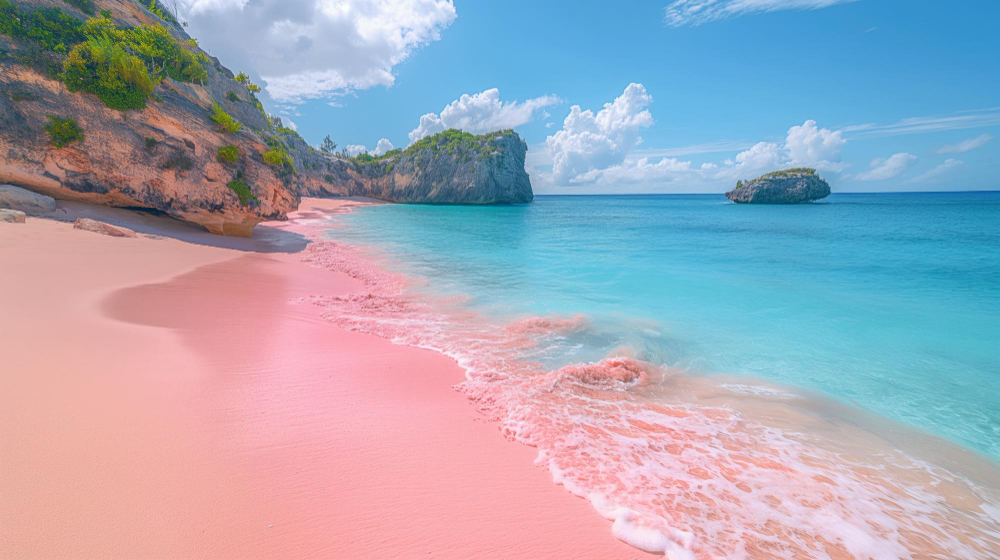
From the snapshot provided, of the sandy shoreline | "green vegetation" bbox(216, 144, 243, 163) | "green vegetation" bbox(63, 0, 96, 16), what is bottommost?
the sandy shoreline

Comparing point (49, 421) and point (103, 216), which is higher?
point (103, 216)

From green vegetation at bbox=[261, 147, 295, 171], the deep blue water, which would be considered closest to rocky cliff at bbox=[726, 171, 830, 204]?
the deep blue water

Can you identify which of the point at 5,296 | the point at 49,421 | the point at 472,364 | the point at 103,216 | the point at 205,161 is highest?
the point at 205,161

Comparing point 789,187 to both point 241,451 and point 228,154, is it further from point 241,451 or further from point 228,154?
point 241,451

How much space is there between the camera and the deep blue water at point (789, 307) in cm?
652

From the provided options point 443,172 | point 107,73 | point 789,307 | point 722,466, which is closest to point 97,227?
point 107,73

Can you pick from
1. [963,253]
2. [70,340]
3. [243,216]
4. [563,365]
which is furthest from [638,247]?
[70,340]

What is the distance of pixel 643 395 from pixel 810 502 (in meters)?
2.11

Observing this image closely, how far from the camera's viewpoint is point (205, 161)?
14109 mm

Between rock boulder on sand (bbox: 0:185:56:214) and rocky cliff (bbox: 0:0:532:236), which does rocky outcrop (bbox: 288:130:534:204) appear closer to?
rocky cliff (bbox: 0:0:532:236)

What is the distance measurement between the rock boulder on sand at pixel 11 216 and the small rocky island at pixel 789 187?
100m

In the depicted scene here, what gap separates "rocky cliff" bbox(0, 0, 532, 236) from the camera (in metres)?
11.5

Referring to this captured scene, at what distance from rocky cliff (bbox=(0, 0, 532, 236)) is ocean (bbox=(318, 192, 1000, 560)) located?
24.4 feet

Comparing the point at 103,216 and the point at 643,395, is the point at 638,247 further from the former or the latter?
the point at 103,216
